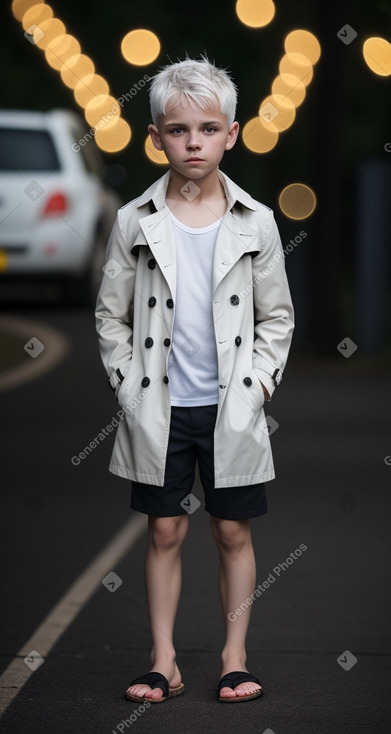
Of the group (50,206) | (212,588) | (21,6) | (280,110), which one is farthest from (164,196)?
(280,110)

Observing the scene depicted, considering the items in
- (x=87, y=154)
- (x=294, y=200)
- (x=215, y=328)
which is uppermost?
(x=215, y=328)

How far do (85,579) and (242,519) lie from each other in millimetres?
1754

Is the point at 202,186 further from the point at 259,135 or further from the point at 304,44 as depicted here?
the point at 259,135

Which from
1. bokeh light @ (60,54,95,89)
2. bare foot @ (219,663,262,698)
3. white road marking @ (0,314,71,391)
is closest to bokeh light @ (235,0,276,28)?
bokeh light @ (60,54,95,89)

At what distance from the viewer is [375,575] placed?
634 cm

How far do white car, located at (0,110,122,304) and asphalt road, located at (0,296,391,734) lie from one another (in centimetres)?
418

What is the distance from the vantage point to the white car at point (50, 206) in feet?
49.1

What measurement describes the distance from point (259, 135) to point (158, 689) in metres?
20.0

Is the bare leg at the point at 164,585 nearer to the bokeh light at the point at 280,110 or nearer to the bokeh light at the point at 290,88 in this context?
the bokeh light at the point at 290,88

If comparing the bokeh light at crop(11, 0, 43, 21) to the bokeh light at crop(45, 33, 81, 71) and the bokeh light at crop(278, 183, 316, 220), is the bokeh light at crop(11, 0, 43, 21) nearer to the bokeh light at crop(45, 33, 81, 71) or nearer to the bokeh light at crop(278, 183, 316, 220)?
the bokeh light at crop(45, 33, 81, 71)

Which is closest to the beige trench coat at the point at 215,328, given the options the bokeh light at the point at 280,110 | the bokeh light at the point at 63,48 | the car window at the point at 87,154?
the car window at the point at 87,154

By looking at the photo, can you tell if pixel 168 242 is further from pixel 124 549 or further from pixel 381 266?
pixel 381 266

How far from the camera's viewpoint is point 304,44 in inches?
650

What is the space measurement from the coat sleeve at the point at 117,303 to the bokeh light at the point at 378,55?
35.1 feet
